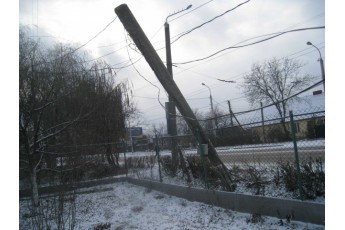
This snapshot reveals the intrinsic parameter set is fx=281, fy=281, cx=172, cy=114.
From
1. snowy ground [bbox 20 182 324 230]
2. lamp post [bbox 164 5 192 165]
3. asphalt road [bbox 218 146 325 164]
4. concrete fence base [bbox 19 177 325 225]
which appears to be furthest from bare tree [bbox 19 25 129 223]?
asphalt road [bbox 218 146 325 164]

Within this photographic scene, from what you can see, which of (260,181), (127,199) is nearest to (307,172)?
(260,181)

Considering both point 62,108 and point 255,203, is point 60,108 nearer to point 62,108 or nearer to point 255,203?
point 62,108

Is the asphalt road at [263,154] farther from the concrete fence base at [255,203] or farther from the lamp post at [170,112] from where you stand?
the concrete fence base at [255,203]

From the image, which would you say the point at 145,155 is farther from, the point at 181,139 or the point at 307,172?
the point at 307,172

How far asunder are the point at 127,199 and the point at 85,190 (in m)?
2.29

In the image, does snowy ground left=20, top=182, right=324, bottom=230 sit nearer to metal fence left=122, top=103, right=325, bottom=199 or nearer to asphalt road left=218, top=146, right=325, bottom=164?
metal fence left=122, top=103, right=325, bottom=199

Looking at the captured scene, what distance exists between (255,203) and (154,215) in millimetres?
1891

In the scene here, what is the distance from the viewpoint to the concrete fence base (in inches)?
147

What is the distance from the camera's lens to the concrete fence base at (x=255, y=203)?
12.3 ft

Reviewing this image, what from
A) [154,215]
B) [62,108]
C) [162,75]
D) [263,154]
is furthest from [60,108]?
[263,154]

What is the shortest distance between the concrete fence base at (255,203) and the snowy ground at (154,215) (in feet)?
0.31

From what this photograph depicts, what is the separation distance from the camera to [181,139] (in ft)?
24.5

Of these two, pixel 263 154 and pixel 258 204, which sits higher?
pixel 263 154

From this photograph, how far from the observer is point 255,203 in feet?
15.0
